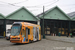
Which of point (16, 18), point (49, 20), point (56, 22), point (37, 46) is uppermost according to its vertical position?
point (16, 18)

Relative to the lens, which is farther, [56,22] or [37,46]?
[56,22]

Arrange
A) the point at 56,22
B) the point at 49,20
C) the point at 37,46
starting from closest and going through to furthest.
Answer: the point at 37,46 < the point at 49,20 < the point at 56,22

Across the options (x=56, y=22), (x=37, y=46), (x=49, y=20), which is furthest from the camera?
(x=56, y=22)

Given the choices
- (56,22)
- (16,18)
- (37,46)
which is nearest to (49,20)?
(56,22)

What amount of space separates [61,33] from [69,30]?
8.83 feet

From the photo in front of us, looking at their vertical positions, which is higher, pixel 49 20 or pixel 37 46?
pixel 49 20

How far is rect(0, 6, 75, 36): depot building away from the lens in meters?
39.3

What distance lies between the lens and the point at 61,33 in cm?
4544

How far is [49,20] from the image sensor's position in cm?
4350

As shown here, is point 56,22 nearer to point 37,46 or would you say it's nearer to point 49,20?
point 49,20

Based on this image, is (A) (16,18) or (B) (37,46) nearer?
(B) (37,46)

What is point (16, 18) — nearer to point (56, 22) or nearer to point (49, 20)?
point (49, 20)

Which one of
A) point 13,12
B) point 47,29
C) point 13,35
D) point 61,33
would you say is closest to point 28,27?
point 13,35

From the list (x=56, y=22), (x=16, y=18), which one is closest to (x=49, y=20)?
(x=56, y=22)
